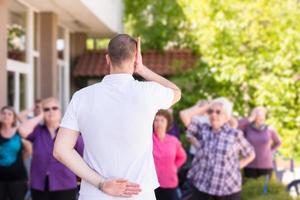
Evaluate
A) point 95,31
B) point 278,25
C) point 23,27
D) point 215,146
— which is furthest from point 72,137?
point 95,31

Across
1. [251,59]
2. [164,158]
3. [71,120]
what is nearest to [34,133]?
[164,158]

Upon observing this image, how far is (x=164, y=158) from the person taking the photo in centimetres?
706

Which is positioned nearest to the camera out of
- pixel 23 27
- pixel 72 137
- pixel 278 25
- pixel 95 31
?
pixel 72 137

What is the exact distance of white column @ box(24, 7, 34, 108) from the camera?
12555 mm

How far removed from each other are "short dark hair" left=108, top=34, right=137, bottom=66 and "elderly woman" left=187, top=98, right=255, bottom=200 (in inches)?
127

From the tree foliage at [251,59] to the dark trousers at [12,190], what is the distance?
29.2ft

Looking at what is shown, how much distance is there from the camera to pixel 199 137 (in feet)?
21.9

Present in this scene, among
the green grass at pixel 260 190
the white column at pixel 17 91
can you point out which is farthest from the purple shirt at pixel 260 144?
the white column at pixel 17 91

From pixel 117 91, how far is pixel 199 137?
346 centimetres

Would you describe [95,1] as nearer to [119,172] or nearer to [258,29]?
[258,29]

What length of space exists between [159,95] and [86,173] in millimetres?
563

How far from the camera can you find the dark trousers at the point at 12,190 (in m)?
7.17

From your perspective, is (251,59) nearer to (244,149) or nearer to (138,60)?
(244,149)

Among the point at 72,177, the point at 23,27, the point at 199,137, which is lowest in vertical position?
the point at 72,177
